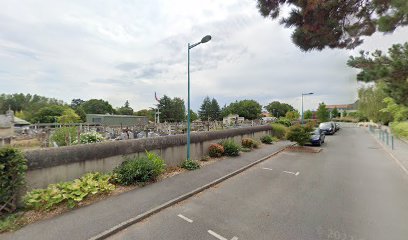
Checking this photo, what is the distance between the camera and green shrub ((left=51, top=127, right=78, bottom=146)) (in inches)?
359

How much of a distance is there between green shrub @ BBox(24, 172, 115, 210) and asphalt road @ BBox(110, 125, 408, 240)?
1.88 m

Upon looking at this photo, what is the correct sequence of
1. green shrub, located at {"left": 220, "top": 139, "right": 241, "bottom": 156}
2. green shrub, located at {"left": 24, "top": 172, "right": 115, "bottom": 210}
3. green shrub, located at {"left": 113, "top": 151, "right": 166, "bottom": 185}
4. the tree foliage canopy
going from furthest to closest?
the tree foliage canopy, green shrub, located at {"left": 220, "top": 139, "right": 241, "bottom": 156}, green shrub, located at {"left": 113, "top": 151, "right": 166, "bottom": 185}, green shrub, located at {"left": 24, "top": 172, "right": 115, "bottom": 210}

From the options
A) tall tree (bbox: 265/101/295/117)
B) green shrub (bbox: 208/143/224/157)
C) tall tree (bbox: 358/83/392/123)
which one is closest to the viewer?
green shrub (bbox: 208/143/224/157)

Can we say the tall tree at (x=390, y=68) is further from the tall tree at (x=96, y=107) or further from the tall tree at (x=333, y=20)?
the tall tree at (x=96, y=107)

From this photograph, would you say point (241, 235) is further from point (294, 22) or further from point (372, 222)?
point (294, 22)

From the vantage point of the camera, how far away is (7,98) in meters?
88.8

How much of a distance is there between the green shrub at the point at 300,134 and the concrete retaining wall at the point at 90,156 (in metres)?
9.06

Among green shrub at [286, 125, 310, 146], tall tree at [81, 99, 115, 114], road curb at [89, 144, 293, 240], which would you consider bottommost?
road curb at [89, 144, 293, 240]

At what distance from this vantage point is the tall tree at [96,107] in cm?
9738

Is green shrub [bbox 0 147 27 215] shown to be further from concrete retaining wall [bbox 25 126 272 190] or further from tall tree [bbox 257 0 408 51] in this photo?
tall tree [bbox 257 0 408 51]

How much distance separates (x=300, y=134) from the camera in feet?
54.4

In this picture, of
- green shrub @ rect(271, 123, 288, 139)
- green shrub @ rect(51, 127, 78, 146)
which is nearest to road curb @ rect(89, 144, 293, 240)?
green shrub @ rect(51, 127, 78, 146)

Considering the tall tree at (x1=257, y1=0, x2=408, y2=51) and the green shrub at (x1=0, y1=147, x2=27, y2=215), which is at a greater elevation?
the tall tree at (x1=257, y1=0, x2=408, y2=51)

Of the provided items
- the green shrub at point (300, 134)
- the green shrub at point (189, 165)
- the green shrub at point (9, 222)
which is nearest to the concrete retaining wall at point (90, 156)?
the green shrub at point (189, 165)
